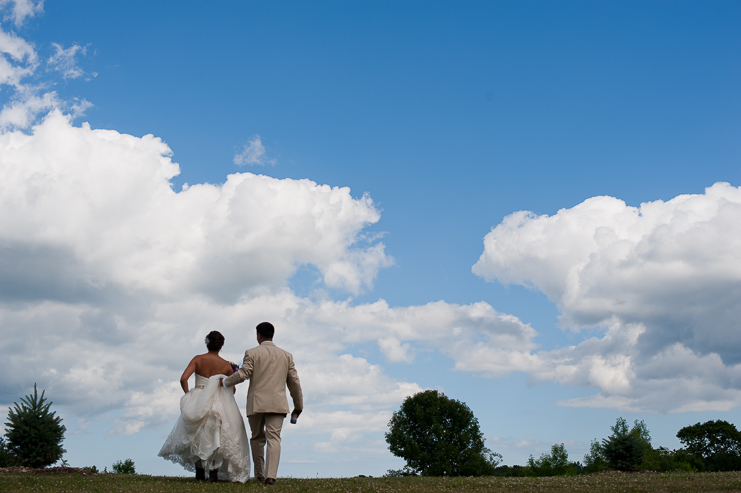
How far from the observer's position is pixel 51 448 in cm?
1900

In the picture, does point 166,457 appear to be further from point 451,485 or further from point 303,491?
point 451,485

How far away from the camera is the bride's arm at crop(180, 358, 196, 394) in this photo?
41.1 feet

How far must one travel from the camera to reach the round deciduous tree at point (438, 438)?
54781 millimetres

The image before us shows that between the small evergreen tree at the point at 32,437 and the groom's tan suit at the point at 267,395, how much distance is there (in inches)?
453

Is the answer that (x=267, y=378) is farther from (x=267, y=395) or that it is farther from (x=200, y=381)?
(x=200, y=381)

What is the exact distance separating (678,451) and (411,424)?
3138 centimetres

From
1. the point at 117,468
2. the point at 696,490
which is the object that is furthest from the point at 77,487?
the point at 117,468

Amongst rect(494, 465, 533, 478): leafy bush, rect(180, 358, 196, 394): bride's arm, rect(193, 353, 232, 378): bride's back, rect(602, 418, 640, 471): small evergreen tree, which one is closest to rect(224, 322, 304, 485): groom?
rect(193, 353, 232, 378): bride's back

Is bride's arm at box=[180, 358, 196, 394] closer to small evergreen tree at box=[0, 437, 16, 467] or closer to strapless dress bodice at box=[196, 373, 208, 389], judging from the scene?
strapless dress bodice at box=[196, 373, 208, 389]

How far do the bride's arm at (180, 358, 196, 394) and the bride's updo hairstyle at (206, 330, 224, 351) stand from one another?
0.49 m

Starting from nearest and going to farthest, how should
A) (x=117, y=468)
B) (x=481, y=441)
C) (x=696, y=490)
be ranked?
(x=696, y=490)
(x=117, y=468)
(x=481, y=441)

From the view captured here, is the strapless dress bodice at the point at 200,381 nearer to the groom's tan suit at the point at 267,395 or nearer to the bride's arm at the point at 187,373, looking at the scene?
the bride's arm at the point at 187,373

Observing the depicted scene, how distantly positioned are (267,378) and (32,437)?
1269 cm

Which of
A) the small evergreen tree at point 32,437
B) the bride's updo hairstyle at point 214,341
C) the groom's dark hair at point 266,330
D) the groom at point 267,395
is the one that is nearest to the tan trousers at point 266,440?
the groom at point 267,395
